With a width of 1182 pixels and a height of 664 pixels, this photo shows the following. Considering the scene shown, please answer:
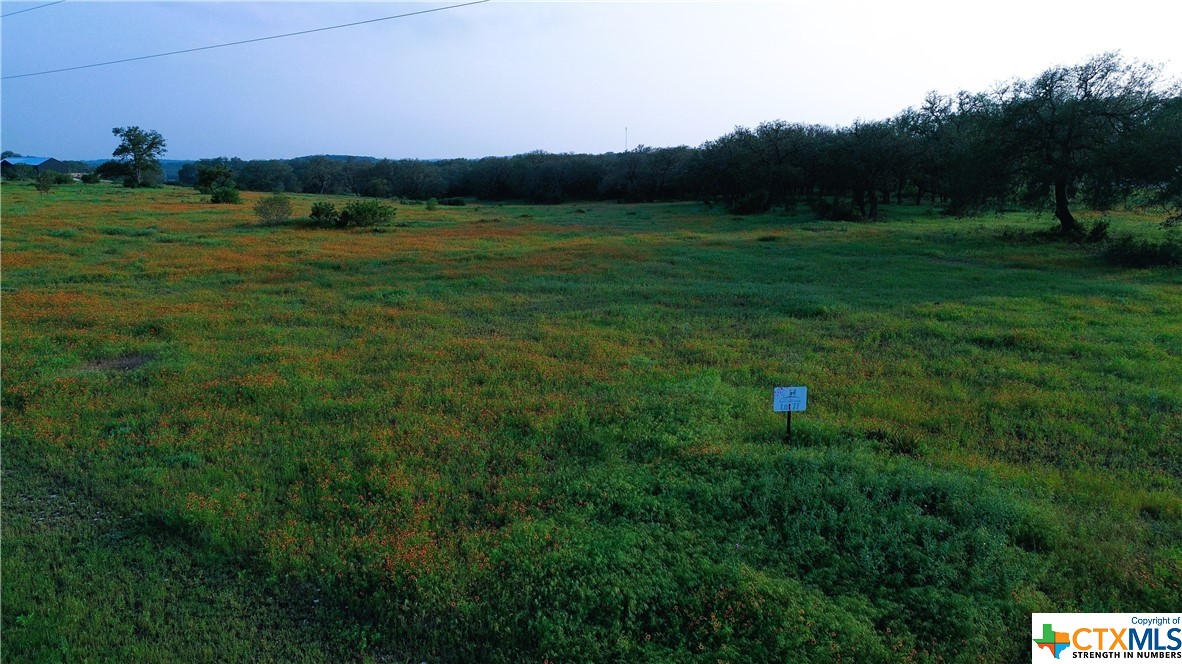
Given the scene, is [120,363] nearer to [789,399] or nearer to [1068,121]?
[789,399]

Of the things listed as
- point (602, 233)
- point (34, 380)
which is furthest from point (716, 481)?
point (602, 233)

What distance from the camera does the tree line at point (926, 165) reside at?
24250mm

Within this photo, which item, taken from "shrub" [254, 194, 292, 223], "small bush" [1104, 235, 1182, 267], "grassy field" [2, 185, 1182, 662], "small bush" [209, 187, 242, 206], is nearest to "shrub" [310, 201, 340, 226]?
"shrub" [254, 194, 292, 223]

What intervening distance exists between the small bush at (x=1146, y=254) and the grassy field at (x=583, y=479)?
8037 mm

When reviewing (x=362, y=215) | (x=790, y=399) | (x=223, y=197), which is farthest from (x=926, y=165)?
(x=223, y=197)

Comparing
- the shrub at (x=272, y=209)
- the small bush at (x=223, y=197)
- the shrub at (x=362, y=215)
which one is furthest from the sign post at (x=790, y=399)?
the small bush at (x=223, y=197)

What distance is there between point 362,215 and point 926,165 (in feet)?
121

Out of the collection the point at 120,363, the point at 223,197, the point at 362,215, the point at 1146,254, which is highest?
the point at 223,197

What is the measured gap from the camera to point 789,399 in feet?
22.1

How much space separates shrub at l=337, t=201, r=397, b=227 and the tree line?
2642cm

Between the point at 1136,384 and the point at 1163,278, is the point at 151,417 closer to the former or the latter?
the point at 1136,384

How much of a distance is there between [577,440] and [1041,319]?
11.2 meters

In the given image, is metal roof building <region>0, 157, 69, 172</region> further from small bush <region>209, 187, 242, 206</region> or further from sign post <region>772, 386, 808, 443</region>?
sign post <region>772, 386, 808, 443</region>

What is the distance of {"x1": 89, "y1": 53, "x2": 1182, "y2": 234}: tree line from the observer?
24.2 m
